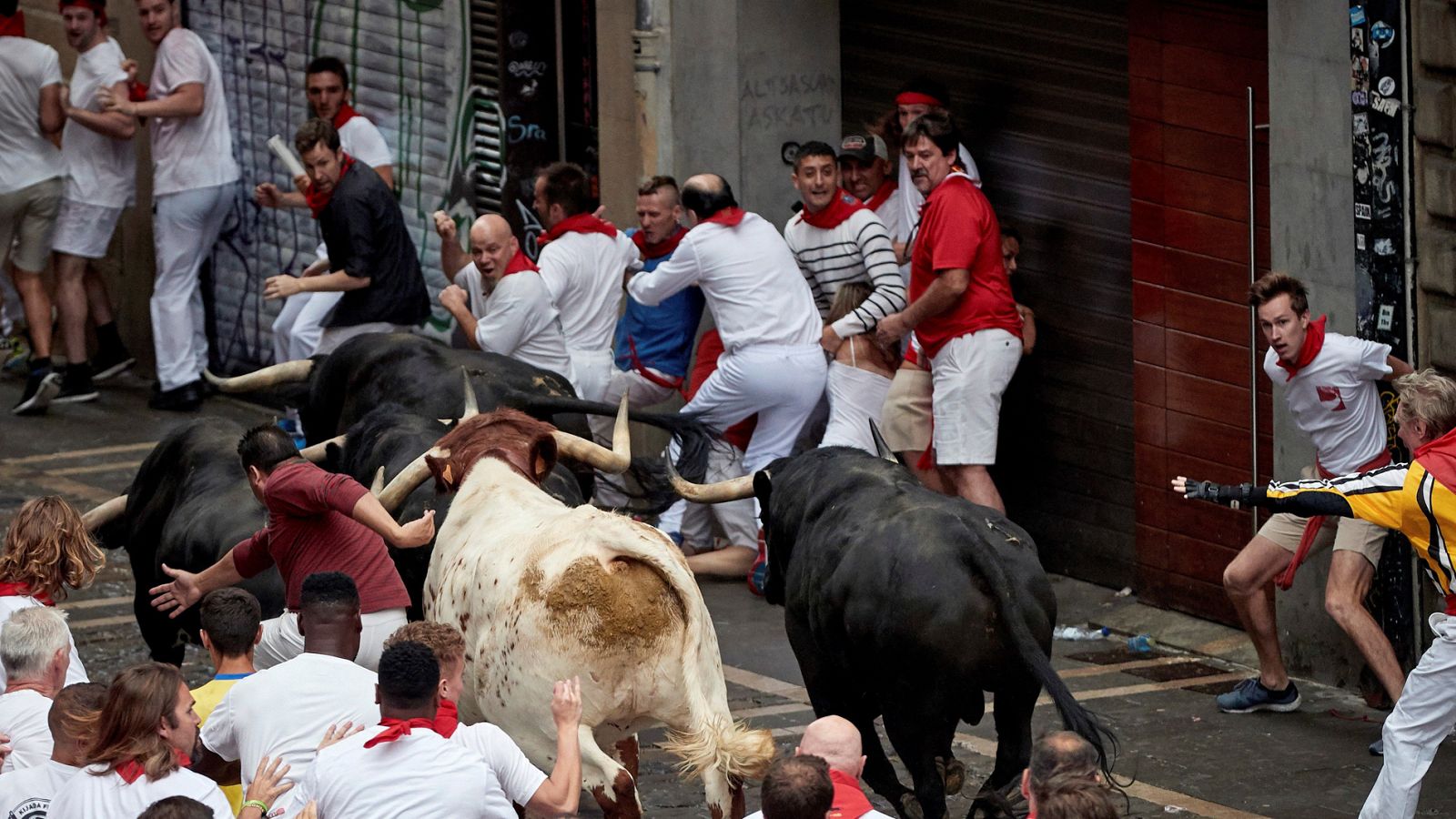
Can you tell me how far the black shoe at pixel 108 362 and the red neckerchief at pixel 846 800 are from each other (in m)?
11.6

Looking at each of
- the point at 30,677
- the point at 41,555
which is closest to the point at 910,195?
the point at 41,555

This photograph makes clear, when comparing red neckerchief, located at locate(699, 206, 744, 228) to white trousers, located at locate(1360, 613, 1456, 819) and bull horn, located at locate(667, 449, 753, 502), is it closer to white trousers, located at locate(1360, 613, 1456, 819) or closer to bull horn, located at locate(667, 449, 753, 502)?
bull horn, located at locate(667, 449, 753, 502)

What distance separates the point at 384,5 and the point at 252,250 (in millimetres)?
2315

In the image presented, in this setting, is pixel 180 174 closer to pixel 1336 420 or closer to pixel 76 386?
pixel 76 386

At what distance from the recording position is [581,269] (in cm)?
1205

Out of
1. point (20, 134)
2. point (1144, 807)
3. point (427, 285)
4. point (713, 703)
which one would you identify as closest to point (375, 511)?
point (713, 703)

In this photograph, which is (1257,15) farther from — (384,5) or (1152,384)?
(384,5)

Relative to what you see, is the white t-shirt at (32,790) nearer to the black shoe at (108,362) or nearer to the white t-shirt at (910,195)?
the white t-shirt at (910,195)

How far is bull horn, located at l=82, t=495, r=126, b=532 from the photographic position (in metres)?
9.95

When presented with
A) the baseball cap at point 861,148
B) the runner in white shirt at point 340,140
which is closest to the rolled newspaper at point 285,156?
the runner in white shirt at point 340,140

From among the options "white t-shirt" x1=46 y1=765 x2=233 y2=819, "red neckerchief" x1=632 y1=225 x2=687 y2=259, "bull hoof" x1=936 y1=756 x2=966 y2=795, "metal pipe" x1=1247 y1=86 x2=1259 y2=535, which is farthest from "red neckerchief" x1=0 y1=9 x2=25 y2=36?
"white t-shirt" x1=46 y1=765 x2=233 y2=819

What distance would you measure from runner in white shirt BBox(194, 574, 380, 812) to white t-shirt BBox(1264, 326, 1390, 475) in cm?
447

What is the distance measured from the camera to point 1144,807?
816cm

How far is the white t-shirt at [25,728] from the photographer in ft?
20.8
